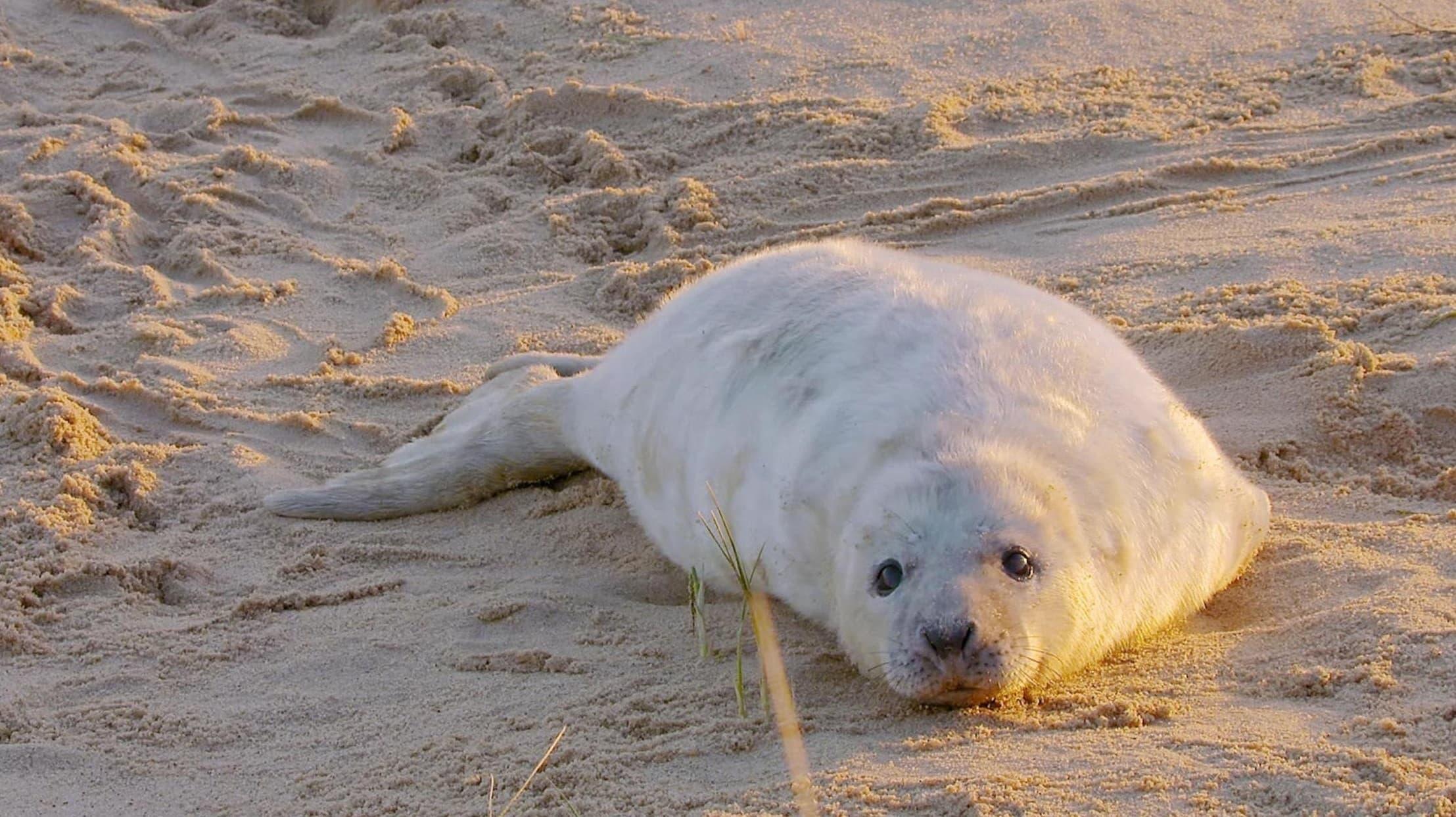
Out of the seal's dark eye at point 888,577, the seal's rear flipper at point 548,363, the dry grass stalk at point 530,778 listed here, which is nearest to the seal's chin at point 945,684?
the seal's dark eye at point 888,577

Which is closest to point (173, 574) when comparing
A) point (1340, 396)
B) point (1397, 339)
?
point (1340, 396)

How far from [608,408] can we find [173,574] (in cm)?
113

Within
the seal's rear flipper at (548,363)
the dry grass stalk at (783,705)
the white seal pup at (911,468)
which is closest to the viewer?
the dry grass stalk at (783,705)

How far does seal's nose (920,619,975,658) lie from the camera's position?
2.76 metres

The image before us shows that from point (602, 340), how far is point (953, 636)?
2.56 m

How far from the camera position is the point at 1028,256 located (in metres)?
5.31

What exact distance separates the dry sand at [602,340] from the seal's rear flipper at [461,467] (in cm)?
7

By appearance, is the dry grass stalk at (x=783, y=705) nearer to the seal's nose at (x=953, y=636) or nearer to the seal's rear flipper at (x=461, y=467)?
the seal's nose at (x=953, y=636)

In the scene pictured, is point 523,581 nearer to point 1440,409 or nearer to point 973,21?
point 1440,409

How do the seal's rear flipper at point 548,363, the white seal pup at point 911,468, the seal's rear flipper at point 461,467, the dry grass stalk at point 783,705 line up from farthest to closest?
the seal's rear flipper at point 548,363
the seal's rear flipper at point 461,467
the white seal pup at point 911,468
the dry grass stalk at point 783,705

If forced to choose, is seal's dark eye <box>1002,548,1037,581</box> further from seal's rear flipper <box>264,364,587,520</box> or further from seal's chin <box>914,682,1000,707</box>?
seal's rear flipper <box>264,364,587,520</box>

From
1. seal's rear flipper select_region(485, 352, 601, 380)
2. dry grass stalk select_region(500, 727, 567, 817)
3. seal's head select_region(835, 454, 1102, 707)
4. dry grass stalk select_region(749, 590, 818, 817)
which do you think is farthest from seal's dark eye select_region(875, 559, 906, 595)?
seal's rear flipper select_region(485, 352, 601, 380)

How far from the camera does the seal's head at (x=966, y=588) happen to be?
9.14ft

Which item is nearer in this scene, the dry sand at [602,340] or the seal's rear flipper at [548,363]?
the dry sand at [602,340]
